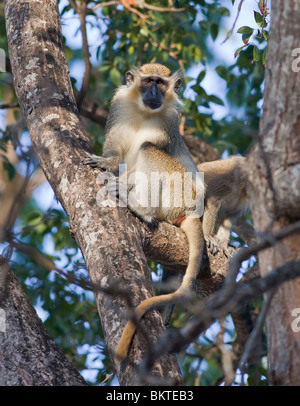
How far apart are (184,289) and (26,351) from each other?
124 cm

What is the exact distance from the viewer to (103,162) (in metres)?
5.17

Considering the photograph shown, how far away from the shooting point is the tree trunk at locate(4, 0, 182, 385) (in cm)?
344

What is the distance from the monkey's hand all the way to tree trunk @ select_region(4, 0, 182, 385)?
76 millimetres

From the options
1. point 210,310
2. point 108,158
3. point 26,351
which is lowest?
point 210,310

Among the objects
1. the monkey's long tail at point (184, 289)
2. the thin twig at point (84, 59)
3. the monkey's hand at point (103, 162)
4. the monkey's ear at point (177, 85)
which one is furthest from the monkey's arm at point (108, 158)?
the monkey's ear at point (177, 85)

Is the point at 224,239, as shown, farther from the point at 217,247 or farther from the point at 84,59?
the point at 84,59

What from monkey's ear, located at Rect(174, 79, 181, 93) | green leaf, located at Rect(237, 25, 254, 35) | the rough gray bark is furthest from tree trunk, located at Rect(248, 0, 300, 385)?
monkey's ear, located at Rect(174, 79, 181, 93)

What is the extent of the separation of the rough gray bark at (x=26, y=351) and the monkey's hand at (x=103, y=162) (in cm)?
123

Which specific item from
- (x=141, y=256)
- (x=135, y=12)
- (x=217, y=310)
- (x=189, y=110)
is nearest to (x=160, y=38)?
(x=135, y=12)

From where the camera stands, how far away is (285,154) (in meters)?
2.61

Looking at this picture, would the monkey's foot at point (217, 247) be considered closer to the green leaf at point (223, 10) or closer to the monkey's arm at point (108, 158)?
the monkey's arm at point (108, 158)

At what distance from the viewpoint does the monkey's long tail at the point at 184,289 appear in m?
3.15

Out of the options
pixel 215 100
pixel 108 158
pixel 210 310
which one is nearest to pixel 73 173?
pixel 108 158
